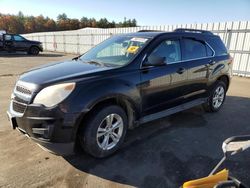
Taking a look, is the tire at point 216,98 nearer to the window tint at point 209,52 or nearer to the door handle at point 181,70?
the window tint at point 209,52

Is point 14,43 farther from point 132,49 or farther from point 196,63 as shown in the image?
point 196,63

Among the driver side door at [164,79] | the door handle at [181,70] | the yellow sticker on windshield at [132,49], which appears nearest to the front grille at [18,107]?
the driver side door at [164,79]

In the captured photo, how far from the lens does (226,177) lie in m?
1.91

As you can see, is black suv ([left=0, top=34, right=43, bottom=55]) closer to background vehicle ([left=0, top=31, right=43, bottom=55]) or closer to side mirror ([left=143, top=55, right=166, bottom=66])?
background vehicle ([left=0, top=31, right=43, bottom=55])

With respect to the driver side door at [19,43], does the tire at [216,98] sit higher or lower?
lower

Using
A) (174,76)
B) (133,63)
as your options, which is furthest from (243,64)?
(133,63)

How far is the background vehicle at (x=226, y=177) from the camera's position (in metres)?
1.75

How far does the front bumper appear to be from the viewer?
2686mm

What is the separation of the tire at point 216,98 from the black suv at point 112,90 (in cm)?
25

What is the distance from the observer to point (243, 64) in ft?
34.8

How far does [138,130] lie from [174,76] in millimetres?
1202

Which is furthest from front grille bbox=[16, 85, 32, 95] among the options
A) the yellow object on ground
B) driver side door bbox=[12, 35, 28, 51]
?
driver side door bbox=[12, 35, 28, 51]

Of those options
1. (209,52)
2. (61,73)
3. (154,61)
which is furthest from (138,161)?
(209,52)

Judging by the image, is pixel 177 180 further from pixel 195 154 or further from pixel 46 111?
pixel 46 111
